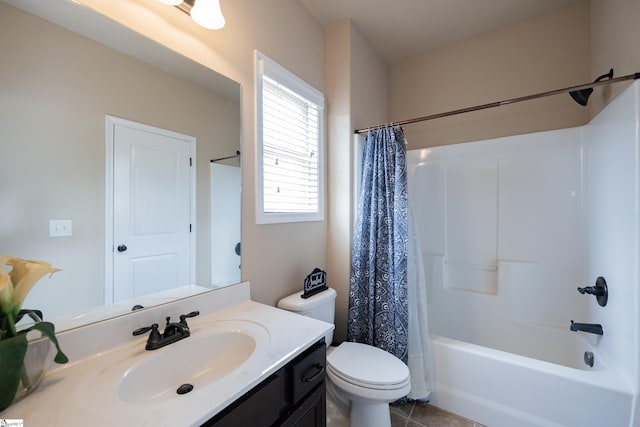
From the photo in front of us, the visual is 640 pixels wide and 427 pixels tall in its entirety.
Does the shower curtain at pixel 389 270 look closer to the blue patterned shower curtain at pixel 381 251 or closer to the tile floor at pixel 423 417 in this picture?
the blue patterned shower curtain at pixel 381 251

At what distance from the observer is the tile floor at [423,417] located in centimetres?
153

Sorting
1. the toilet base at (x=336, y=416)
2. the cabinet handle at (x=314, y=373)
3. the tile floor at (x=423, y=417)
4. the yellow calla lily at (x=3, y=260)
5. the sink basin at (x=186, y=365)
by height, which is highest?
the yellow calla lily at (x=3, y=260)

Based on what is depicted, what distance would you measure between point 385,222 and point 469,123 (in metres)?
1.32

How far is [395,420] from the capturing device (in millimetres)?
1563

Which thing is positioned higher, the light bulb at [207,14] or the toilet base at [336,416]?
the light bulb at [207,14]

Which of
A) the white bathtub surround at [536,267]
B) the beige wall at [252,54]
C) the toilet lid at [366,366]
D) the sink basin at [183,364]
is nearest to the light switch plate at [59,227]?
the sink basin at [183,364]

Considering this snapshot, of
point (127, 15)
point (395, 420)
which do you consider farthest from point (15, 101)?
point (395, 420)

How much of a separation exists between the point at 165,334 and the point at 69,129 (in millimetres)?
730

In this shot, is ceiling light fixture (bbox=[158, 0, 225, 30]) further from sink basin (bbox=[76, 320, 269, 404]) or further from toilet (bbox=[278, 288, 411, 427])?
toilet (bbox=[278, 288, 411, 427])

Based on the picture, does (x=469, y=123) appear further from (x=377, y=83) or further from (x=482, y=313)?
(x=482, y=313)

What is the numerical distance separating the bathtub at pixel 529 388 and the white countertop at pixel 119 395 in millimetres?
1151

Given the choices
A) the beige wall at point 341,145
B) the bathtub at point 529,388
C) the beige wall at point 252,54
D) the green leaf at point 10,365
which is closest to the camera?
the green leaf at point 10,365

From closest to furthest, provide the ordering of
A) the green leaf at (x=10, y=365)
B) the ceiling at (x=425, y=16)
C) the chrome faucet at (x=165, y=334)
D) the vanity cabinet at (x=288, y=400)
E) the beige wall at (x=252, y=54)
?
1. the green leaf at (x=10, y=365)
2. the vanity cabinet at (x=288, y=400)
3. the chrome faucet at (x=165, y=334)
4. the beige wall at (x=252, y=54)
5. the ceiling at (x=425, y=16)

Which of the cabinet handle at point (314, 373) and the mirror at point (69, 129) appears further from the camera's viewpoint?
the cabinet handle at point (314, 373)
